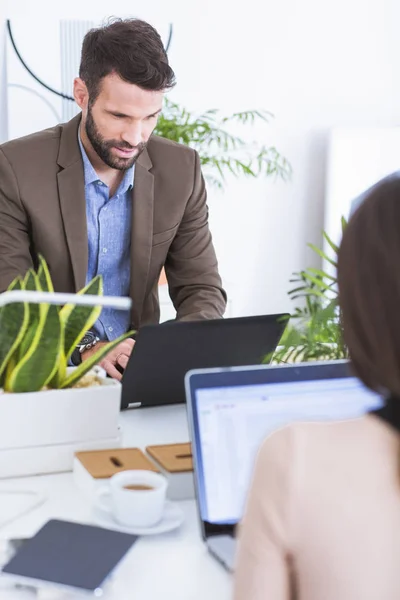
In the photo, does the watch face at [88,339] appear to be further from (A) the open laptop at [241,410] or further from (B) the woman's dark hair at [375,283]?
(B) the woman's dark hair at [375,283]

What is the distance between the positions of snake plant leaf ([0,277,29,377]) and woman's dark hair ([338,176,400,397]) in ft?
2.79

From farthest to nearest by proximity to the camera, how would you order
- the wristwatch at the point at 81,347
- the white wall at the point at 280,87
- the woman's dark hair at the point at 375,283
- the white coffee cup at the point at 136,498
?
the white wall at the point at 280,87
the wristwatch at the point at 81,347
the white coffee cup at the point at 136,498
the woman's dark hair at the point at 375,283

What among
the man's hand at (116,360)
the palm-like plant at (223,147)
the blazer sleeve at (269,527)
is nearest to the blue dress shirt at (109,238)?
the man's hand at (116,360)

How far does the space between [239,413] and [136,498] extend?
8.8 inches

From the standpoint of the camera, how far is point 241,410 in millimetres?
1177

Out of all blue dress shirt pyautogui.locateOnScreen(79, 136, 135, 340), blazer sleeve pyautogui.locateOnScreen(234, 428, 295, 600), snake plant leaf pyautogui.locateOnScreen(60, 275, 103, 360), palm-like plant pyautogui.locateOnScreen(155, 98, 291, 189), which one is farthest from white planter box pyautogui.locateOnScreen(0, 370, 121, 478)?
palm-like plant pyautogui.locateOnScreen(155, 98, 291, 189)

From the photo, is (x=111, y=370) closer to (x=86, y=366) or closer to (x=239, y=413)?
(x=86, y=366)

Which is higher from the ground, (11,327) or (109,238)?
(109,238)

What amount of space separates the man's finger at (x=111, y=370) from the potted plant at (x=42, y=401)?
0.39 metres

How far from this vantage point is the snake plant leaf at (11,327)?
153 cm

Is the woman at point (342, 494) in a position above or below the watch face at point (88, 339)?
above

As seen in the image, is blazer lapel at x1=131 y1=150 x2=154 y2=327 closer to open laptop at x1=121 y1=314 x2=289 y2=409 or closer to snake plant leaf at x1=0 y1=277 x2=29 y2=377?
open laptop at x1=121 y1=314 x2=289 y2=409

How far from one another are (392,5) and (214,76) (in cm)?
99

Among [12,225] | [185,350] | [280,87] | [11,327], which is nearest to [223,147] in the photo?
[280,87]
